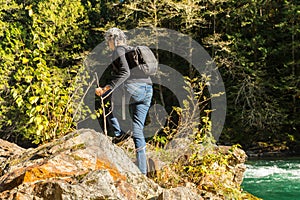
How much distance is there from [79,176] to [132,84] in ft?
4.40

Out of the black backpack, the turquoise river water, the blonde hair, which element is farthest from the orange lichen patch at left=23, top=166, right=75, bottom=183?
the turquoise river water

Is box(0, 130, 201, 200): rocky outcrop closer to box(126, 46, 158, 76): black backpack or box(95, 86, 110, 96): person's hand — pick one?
box(95, 86, 110, 96): person's hand

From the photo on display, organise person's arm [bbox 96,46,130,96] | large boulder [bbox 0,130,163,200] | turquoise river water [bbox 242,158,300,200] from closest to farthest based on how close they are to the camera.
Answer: large boulder [bbox 0,130,163,200]
person's arm [bbox 96,46,130,96]
turquoise river water [bbox 242,158,300,200]

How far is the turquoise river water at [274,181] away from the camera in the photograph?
7375 mm

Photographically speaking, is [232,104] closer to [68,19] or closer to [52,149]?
[68,19]

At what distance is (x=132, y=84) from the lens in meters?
3.75

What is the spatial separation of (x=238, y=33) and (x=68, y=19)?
7.52 m

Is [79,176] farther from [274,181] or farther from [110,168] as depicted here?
[274,181]

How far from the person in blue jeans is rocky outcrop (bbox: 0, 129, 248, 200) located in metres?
0.34

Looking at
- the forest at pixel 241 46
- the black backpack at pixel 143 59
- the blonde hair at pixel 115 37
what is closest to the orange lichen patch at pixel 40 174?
the black backpack at pixel 143 59

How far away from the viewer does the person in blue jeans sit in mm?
3650

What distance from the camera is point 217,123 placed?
1691 centimetres

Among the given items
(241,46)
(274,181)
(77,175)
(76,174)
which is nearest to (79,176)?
(77,175)

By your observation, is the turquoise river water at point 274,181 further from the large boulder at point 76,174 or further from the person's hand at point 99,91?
the large boulder at point 76,174
